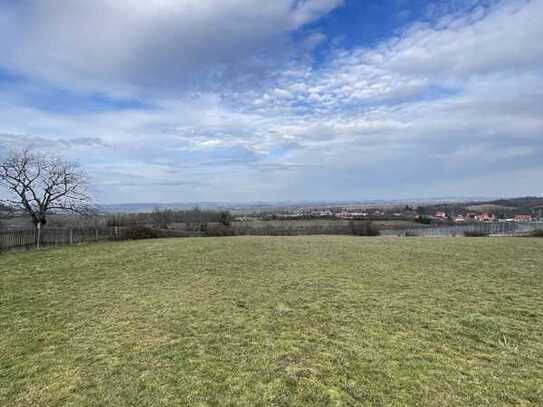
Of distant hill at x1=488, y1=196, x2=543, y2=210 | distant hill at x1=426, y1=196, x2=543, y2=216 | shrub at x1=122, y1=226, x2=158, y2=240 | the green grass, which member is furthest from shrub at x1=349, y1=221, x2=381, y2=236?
distant hill at x1=488, y1=196, x2=543, y2=210

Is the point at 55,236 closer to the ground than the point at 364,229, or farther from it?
farther from it

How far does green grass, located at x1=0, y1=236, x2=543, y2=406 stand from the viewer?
12.3ft

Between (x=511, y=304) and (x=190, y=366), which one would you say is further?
(x=511, y=304)

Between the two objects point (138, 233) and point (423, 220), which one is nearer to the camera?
point (138, 233)

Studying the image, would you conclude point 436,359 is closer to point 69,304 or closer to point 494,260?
point 69,304

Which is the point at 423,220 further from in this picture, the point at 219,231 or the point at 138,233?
the point at 138,233

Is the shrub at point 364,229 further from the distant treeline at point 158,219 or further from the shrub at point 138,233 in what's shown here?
the shrub at point 138,233

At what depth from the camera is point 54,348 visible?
5090 mm

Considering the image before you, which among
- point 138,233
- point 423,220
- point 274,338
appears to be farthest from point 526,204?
point 274,338

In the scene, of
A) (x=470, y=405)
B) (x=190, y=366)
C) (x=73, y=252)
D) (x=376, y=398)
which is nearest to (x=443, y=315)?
(x=470, y=405)

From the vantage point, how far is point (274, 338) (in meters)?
5.34

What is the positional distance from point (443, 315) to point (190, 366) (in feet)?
16.2

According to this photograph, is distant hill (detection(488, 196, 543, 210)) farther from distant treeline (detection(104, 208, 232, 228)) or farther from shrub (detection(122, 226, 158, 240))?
shrub (detection(122, 226, 158, 240))

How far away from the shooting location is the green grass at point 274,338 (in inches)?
147
